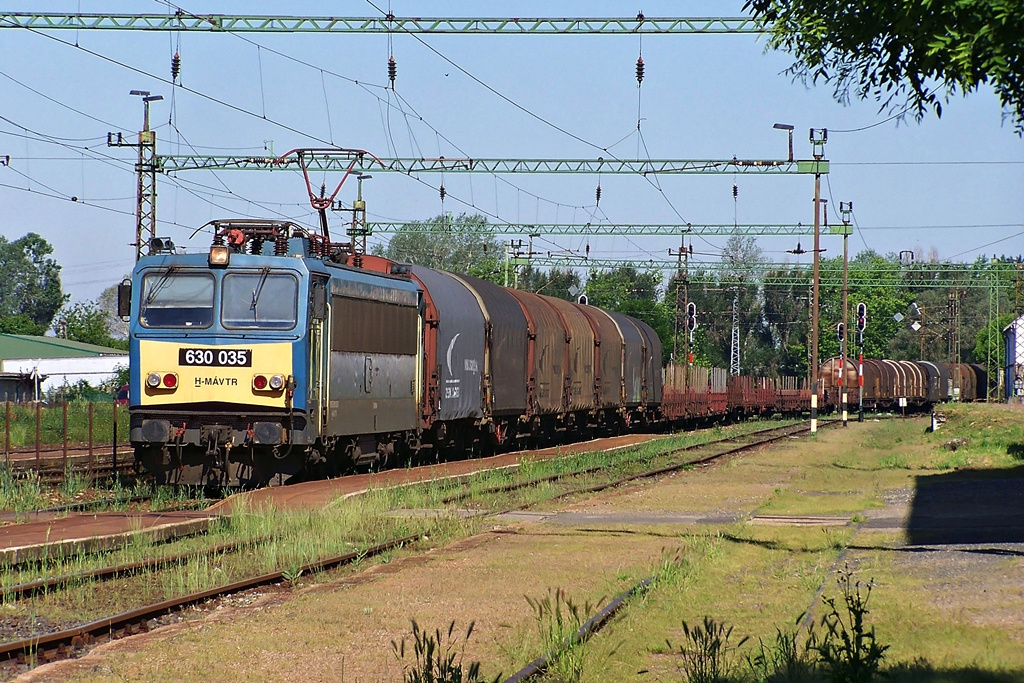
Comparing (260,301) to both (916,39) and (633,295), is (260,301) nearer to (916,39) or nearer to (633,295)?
(916,39)

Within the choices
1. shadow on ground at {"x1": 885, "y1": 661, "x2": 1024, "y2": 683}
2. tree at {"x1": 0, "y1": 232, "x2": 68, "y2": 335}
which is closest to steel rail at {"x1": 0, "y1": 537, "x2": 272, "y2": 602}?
shadow on ground at {"x1": 885, "y1": 661, "x2": 1024, "y2": 683}

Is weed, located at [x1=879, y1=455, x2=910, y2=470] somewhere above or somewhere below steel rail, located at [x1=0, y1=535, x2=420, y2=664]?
below

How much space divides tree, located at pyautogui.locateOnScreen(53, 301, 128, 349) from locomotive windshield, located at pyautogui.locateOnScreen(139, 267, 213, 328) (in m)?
86.8

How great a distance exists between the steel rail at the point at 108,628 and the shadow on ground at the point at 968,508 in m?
7.12

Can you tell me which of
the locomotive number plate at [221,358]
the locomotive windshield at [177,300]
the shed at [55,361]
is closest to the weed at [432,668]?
the locomotive number plate at [221,358]

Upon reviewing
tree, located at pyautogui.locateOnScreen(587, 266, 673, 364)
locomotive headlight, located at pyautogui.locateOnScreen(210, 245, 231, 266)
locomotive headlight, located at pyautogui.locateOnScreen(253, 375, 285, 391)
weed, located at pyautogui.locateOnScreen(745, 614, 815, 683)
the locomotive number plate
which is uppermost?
tree, located at pyautogui.locateOnScreen(587, 266, 673, 364)

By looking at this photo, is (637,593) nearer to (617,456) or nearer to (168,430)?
(168,430)

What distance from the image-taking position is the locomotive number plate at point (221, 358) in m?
16.6

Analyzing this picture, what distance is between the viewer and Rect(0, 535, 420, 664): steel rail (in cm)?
763

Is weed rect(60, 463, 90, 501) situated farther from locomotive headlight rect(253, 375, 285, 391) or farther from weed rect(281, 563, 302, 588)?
weed rect(281, 563, 302, 588)

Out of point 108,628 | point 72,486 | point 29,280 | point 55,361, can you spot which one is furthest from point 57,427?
point 29,280

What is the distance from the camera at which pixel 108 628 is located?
8.45 meters

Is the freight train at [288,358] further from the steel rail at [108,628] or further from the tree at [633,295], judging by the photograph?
the tree at [633,295]

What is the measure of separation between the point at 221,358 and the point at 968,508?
10221 millimetres
